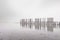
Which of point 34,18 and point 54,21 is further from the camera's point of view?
point 34,18

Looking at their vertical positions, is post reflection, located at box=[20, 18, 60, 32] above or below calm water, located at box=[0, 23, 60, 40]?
above

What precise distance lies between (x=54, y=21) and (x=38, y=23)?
1.33m

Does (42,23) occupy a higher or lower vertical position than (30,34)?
higher

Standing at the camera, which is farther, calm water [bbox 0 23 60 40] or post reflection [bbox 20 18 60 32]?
post reflection [bbox 20 18 60 32]

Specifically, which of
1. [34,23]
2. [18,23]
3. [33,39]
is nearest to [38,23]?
[34,23]

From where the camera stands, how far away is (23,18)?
619cm

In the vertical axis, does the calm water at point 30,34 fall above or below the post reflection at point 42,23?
below

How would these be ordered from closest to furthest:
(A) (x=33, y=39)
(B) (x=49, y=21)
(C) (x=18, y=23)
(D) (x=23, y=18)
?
(A) (x=33, y=39) → (B) (x=49, y=21) → (D) (x=23, y=18) → (C) (x=18, y=23)

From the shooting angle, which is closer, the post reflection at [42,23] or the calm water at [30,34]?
the calm water at [30,34]

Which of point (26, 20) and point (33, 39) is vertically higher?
point (26, 20)

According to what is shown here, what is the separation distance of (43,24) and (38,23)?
1.67ft

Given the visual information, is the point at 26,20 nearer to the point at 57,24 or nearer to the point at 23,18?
the point at 23,18

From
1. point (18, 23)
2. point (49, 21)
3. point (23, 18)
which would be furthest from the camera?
point (18, 23)

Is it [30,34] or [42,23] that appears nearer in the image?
[30,34]
